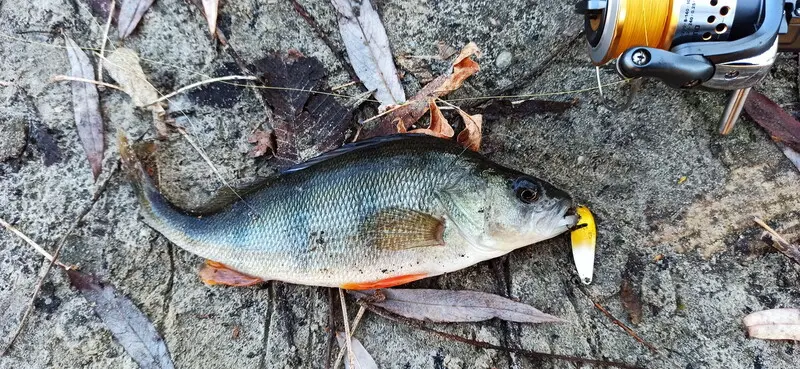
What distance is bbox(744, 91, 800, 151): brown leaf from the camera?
2373 mm

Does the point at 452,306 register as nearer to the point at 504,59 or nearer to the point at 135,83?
the point at 504,59

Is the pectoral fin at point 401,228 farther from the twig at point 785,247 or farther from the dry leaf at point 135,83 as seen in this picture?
the twig at point 785,247

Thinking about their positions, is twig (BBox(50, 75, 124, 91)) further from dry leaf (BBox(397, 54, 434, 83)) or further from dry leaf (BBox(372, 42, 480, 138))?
dry leaf (BBox(397, 54, 434, 83))

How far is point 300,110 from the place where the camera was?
257cm

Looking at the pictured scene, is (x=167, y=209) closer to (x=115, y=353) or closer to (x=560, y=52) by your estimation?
(x=115, y=353)

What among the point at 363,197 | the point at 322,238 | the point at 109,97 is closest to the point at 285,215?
the point at 322,238

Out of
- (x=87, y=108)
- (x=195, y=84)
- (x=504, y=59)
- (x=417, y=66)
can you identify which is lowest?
(x=504, y=59)

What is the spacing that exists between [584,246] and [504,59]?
1.10 m

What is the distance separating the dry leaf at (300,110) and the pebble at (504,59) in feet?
2.89

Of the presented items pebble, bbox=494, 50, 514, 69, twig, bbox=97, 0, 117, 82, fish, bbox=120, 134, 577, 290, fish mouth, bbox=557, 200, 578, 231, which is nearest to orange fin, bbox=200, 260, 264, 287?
fish, bbox=120, 134, 577, 290

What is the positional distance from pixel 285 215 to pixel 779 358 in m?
2.38

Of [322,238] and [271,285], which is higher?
[322,238]

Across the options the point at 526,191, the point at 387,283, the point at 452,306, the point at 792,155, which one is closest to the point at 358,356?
the point at 387,283

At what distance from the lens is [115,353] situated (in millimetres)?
2305
